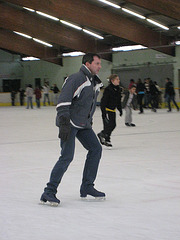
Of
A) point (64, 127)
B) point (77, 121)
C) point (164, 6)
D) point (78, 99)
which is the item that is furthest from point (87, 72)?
point (164, 6)

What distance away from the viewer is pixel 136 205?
16.0 ft

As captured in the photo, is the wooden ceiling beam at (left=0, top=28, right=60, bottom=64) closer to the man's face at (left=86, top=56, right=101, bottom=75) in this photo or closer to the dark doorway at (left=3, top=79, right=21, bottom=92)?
the dark doorway at (left=3, top=79, right=21, bottom=92)

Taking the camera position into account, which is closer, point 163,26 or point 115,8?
point 115,8

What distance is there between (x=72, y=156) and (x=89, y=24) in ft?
76.7

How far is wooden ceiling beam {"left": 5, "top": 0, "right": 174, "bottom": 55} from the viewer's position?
25844 mm

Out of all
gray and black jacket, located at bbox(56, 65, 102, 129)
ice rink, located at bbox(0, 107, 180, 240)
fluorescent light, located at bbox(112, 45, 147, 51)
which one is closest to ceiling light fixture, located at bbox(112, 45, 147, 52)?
fluorescent light, located at bbox(112, 45, 147, 51)

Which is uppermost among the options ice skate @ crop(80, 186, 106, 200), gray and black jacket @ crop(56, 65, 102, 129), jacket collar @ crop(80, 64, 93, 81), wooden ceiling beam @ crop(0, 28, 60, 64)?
wooden ceiling beam @ crop(0, 28, 60, 64)

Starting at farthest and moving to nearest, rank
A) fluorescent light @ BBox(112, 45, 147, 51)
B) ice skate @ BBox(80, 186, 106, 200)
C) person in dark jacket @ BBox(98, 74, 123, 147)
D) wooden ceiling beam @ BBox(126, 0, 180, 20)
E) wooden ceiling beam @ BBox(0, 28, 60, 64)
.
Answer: wooden ceiling beam @ BBox(0, 28, 60, 64)
fluorescent light @ BBox(112, 45, 147, 51)
wooden ceiling beam @ BBox(126, 0, 180, 20)
person in dark jacket @ BBox(98, 74, 123, 147)
ice skate @ BBox(80, 186, 106, 200)

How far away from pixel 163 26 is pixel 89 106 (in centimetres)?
2624

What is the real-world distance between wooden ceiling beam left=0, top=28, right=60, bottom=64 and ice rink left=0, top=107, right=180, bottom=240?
27788mm

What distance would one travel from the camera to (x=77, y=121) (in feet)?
16.0

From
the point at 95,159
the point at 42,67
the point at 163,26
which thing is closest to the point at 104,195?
the point at 95,159

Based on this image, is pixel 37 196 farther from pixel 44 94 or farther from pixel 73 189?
pixel 44 94

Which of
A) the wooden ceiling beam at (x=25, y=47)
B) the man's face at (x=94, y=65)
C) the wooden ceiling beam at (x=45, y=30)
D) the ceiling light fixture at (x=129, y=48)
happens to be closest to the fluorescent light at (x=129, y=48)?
the ceiling light fixture at (x=129, y=48)
